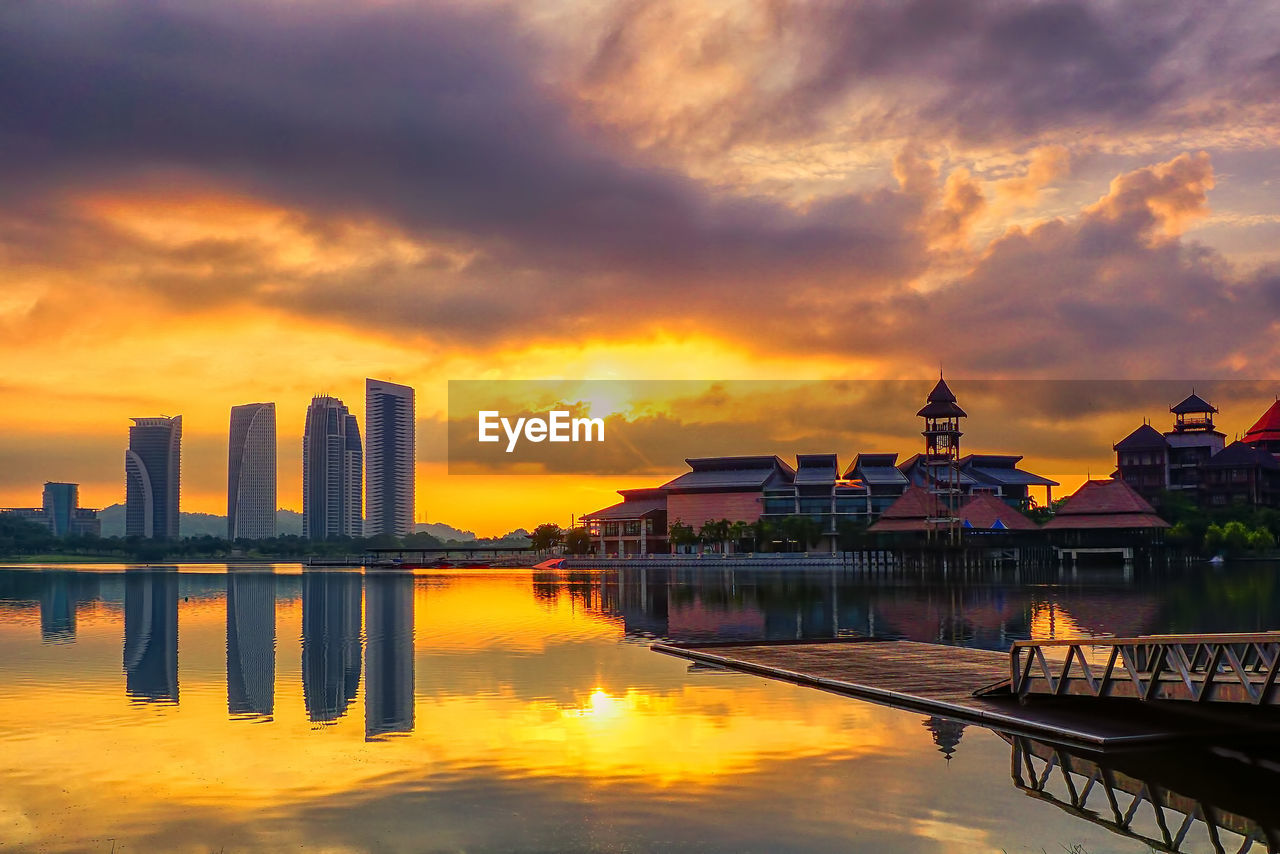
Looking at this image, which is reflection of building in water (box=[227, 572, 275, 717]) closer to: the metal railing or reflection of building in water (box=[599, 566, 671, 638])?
reflection of building in water (box=[599, 566, 671, 638])

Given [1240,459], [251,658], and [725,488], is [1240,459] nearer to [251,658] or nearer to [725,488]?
[725,488]

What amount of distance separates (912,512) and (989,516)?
30.7 ft

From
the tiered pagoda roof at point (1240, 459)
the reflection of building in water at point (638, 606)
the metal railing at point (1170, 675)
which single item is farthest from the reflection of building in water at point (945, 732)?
the tiered pagoda roof at point (1240, 459)

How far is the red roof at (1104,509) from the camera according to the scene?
13538 centimetres

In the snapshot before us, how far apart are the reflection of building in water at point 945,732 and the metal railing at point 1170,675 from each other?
188 cm

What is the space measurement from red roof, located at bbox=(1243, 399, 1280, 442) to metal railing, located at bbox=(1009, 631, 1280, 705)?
16242 cm

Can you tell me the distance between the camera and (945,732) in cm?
2219

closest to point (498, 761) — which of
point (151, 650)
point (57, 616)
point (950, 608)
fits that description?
point (151, 650)

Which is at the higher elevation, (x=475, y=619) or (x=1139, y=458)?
(x=1139, y=458)

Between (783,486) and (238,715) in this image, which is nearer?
(238,715)

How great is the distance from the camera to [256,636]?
47469mm

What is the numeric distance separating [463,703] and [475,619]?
29.9 metres

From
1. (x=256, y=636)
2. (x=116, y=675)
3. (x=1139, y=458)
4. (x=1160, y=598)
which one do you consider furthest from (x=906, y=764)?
(x=1139, y=458)

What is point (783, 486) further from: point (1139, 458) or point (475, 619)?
point (475, 619)
